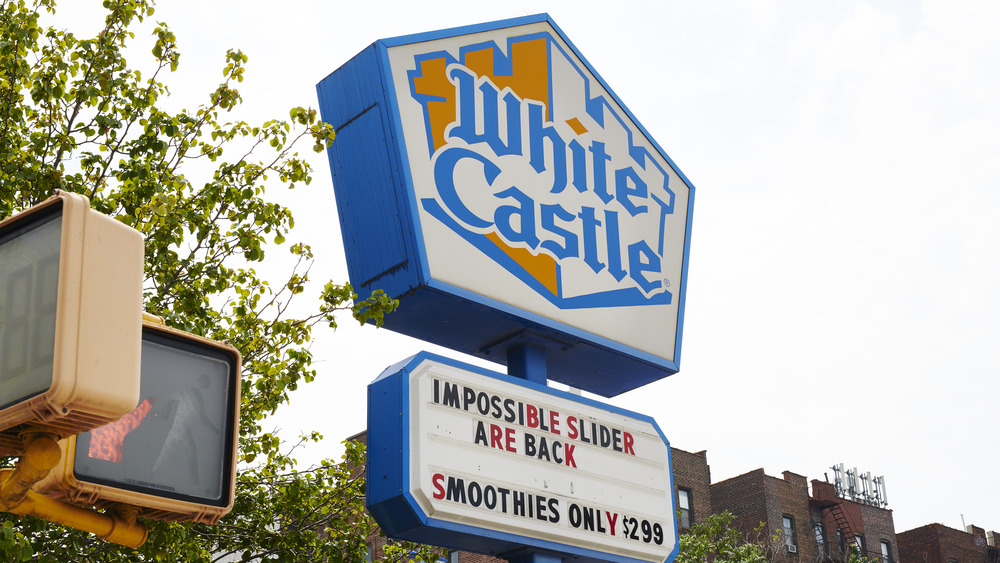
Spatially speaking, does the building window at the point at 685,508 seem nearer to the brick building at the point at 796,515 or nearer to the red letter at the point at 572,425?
the brick building at the point at 796,515

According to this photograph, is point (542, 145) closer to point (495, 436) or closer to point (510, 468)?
point (495, 436)

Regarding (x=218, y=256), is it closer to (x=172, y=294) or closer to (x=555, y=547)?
(x=172, y=294)

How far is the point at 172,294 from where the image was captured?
10.7m

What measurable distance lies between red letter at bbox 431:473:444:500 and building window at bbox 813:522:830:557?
41224 millimetres

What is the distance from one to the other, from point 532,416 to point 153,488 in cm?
641

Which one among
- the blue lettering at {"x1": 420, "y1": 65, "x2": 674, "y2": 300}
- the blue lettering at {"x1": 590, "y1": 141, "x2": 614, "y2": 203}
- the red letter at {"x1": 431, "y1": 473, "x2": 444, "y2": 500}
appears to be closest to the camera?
the red letter at {"x1": 431, "y1": 473, "x2": 444, "y2": 500}

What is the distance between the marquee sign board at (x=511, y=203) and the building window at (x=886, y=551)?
42.8 m

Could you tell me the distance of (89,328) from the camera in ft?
5.85

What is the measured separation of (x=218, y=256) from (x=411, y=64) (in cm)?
333

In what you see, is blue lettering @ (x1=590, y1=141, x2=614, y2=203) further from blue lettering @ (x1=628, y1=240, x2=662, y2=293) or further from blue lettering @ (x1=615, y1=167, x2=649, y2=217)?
blue lettering @ (x1=628, y1=240, x2=662, y2=293)

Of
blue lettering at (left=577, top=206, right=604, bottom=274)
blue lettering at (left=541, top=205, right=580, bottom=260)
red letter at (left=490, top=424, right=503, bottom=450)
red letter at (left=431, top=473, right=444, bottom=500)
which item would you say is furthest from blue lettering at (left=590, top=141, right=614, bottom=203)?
red letter at (left=431, top=473, right=444, bottom=500)

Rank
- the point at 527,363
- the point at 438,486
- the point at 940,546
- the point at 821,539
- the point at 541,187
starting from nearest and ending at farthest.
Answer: the point at 438,486, the point at 527,363, the point at 541,187, the point at 821,539, the point at 940,546

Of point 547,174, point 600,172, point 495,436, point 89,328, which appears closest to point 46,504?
point 89,328

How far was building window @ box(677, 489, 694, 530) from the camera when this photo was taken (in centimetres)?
4091
